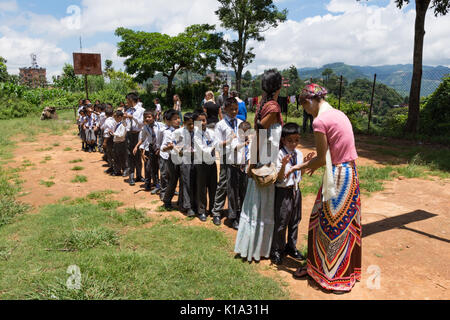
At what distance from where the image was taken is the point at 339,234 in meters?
2.88

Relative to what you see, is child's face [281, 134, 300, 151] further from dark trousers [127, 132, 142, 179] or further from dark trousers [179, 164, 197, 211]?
dark trousers [127, 132, 142, 179]

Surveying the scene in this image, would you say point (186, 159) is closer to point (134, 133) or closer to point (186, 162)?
point (186, 162)

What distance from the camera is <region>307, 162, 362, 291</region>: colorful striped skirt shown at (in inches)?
111

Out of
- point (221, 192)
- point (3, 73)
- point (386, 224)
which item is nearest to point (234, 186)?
point (221, 192)

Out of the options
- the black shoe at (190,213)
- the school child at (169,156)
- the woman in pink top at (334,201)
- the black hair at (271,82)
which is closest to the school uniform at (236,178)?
the black shoe at (190,213)

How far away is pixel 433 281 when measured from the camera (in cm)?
317

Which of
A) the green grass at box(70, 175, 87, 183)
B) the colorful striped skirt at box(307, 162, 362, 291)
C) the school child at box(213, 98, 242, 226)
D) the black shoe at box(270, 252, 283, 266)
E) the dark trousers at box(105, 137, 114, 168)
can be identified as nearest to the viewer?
the colorful striped skirt at box(307, 162, 362, 291)

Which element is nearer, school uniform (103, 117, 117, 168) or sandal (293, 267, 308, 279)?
sandal (293, 267, 308, 279)

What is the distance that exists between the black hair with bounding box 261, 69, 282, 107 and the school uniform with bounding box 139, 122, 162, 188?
3.19 meters

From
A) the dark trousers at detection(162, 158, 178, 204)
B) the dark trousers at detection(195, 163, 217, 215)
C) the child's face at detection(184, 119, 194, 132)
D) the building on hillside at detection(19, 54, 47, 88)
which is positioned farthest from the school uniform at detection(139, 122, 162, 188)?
the building on hillside at detection(19, 54, 47, 88)
